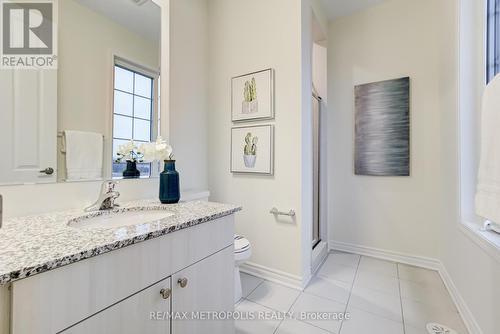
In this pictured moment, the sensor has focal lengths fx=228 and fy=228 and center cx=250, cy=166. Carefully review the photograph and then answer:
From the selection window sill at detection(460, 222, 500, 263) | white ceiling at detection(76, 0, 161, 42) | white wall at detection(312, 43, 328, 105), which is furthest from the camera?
white wall at detection(312, 43, 328, 105)

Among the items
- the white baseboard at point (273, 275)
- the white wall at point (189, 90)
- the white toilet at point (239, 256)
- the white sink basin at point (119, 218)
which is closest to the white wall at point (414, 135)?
the white baseboard at point (273, 275)

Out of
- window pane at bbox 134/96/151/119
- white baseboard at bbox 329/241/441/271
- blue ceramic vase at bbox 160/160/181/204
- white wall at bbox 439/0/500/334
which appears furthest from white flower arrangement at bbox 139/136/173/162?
white baseboard at bbox 329/241/441/271

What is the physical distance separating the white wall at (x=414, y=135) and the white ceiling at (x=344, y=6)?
0.08 m

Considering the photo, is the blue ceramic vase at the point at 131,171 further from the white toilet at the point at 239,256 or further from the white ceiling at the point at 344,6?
the white ceiling at the point at 344,6

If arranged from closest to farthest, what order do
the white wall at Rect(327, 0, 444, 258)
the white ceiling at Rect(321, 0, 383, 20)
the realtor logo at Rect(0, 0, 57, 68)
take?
the realtor logo at Rect(0, 0, 57, 68) < the white wall at Rect(327, 0, 444, 258) < the white ceiling at Rect(321, 0, 383, 20)

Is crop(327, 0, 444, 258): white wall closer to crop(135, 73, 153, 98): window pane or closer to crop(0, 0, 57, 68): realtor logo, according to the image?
crop(135, 73, 153, 98): window pane

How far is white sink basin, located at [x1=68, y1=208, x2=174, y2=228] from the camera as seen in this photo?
1.06 metres

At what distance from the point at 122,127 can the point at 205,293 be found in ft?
3.60

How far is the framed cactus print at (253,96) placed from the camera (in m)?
1.97

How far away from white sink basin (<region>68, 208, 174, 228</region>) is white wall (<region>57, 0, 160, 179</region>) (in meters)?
0.29

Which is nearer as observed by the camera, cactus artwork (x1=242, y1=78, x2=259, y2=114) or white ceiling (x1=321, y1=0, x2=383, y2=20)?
cactus artwork (x1=242, y1=78, x2=259, y2=114)

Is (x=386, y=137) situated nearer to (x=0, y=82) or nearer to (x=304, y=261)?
(x=304, y=261)

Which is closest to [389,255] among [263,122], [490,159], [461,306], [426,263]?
[426,263]

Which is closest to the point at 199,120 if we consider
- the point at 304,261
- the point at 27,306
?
the point at 304,261
